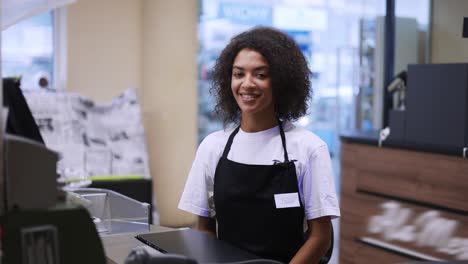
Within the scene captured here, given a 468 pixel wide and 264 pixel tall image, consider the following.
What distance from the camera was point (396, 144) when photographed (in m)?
3.52

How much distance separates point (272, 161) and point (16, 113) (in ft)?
2.79

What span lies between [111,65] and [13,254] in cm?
443

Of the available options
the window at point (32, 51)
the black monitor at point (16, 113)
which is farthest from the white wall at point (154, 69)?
the black monitor at point (16, 113)

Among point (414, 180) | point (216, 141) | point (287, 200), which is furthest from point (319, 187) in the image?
point (414, 180)

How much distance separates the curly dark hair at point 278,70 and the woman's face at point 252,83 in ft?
0.07

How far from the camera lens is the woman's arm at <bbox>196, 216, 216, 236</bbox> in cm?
199

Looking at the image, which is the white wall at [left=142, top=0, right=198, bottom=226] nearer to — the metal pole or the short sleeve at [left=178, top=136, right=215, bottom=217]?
the metal pole

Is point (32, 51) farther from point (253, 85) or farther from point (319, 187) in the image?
point (319, 187)

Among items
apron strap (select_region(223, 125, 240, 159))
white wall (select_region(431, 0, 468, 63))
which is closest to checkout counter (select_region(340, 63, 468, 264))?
white wall (select_region(431, 0, 468, 63))

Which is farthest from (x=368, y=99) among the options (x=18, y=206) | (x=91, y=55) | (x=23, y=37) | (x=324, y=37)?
(x=18, y=206)

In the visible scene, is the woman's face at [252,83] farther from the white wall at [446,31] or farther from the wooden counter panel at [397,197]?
the white wall at [446,31]

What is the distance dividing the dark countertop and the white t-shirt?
152 cm

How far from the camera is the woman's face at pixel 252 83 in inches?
73.0

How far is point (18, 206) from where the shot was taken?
3.30ft
